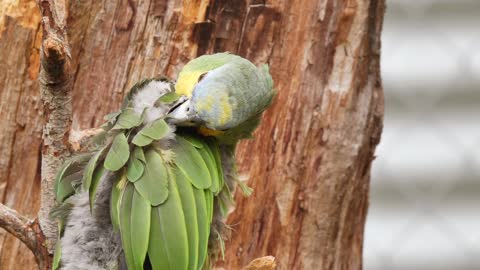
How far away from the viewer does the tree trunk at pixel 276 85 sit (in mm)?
2381

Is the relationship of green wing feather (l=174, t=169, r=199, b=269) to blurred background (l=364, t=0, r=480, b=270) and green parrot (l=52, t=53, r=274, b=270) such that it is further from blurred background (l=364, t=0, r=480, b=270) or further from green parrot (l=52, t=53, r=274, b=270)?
blurred background (l=364, t=0, r=480, b=270)

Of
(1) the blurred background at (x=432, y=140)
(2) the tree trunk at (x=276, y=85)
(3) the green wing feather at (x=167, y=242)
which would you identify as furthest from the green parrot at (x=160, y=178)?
(1) the blurred background at (x=432, y=140)

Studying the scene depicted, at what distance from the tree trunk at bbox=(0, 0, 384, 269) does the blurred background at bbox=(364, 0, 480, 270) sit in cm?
105

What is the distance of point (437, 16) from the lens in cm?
350

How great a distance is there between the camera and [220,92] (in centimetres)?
205

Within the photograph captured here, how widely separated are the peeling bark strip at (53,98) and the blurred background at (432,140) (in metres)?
1.83

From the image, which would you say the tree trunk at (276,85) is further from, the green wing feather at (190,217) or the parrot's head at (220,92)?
the green wing feather at (190,217)

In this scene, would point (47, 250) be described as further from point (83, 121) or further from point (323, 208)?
point (323, 208)

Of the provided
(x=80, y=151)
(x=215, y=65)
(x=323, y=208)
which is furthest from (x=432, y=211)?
(x=80, y=151)

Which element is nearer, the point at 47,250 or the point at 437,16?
the point at 47,250

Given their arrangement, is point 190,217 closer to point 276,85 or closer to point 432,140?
point 276,85

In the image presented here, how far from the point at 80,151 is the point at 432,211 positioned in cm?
187

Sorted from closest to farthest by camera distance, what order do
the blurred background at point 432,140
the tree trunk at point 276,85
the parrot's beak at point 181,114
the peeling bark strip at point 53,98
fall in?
the peeling bark strip at point 53,98
the parrot's beak at point 181,114
the tree trunk at point 276,85
the blurred background at point 432,140

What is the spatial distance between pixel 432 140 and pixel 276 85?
4.17 ft
